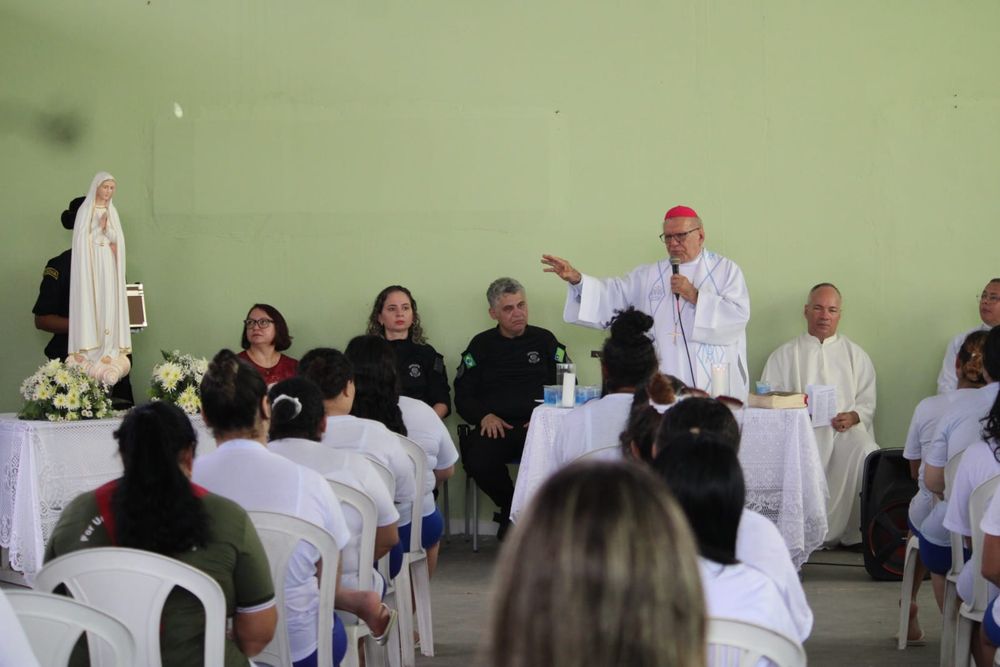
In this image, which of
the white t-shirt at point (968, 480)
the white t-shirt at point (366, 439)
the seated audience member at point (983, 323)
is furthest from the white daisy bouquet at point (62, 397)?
the seated audience member at point (983, 323)

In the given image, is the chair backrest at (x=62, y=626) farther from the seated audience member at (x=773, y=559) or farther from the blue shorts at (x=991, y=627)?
the blue shorts at (x=991, y=627)

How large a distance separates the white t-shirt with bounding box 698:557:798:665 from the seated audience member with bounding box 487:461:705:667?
85 centimetres

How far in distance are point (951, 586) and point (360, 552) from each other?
74.6 inches

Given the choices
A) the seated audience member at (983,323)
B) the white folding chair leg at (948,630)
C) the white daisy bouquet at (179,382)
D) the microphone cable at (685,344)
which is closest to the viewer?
the white folding chair leg at (948,630)

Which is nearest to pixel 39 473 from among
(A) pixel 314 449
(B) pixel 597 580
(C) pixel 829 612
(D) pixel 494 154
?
(A) pixel 314 449

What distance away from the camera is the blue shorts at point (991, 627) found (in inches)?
111

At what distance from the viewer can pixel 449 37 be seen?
6891 millimetres

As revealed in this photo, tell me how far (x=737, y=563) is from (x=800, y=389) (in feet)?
15.7

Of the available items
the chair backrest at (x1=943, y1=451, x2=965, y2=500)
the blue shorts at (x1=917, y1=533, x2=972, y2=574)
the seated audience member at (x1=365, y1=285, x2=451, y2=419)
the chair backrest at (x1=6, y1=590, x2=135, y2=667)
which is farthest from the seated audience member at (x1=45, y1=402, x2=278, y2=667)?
the seated audience member at (x1=365, y1=285, x2=451, y2=419)

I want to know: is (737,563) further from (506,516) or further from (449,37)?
(449,37)

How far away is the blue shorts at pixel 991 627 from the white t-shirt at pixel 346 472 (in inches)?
60.6

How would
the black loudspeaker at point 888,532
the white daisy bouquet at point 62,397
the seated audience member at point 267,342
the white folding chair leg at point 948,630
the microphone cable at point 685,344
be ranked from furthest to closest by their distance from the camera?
the seated audience member at point 267,342 < the microphone cable at point 685,344 < the black loudspeaker at point 888,532 < the white daisy bouquet at point 62,397 < the white folding chair leg at point 948,630

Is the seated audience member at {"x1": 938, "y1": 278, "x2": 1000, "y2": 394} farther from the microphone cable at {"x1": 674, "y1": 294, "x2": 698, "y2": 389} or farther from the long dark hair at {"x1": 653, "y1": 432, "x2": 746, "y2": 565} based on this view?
the long dark hair at {"x1": 653, "y1": 432, "x2": 746, "y2": 565}

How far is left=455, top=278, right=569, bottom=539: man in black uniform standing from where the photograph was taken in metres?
6.36
